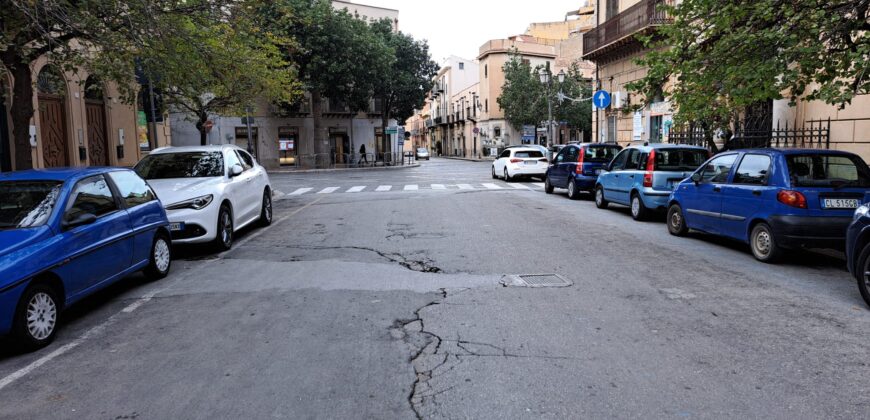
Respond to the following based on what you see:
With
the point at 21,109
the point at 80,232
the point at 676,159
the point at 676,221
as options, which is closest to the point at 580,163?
the point at 676,159

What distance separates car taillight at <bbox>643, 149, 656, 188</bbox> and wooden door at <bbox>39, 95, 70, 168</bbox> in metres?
14.9

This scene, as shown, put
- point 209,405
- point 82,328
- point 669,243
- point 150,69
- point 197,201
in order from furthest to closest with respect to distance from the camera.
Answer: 1. point 150,69
2. point 669,243
3. point 197,201
4. point 82,328
5. point 209,405

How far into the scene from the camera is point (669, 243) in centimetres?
979

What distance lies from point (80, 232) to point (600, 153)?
14.6 m

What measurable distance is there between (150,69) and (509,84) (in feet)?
153

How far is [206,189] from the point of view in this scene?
9.23 m

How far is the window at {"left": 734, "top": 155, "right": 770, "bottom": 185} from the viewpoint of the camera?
829cm

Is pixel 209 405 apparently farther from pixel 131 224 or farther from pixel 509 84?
pixel 509 84

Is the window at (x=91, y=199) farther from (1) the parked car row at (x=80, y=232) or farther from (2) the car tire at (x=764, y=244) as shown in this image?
(2) the car tire at (x=764, y=244)

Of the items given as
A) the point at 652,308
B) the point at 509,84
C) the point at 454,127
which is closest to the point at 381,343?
the point at 652,308

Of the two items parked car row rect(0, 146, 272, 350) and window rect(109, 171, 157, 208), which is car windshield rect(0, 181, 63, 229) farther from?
window rect(109, 171, 157, 208)

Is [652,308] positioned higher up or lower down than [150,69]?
lower down

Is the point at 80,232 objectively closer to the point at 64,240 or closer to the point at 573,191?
the point at 64,240

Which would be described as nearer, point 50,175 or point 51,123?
point 50,175
